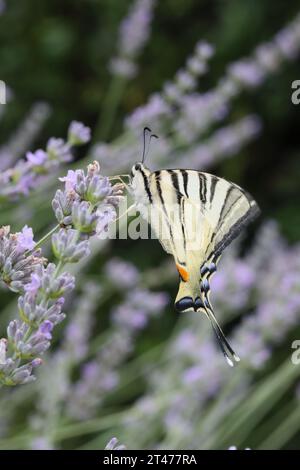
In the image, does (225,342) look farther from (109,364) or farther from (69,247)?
(109,364)

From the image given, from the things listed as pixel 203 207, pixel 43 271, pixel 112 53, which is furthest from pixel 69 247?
pixel 112 53

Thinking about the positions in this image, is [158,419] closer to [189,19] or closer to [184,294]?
[184,294]

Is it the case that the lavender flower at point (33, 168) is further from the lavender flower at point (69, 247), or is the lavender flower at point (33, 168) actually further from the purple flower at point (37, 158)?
the lavender flower at point (69, 247)

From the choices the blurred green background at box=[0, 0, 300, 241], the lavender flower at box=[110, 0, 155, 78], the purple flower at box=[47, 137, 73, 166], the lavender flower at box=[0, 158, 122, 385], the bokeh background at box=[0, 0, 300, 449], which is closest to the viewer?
the lavender flower at box=[0, 158, 122, 385]

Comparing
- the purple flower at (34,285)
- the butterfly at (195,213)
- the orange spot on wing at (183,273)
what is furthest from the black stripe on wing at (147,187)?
the purple flower at (34,285)

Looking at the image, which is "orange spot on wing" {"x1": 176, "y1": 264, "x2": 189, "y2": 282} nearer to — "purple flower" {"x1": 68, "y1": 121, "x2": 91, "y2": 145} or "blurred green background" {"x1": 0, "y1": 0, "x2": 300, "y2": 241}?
"purple flower" {"x1": 68, "y1": 121, "x2": 91, "y2": 145}

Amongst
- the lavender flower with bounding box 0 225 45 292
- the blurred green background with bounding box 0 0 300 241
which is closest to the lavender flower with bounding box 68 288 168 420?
the lavender flower with bounding box 0 225 45 292

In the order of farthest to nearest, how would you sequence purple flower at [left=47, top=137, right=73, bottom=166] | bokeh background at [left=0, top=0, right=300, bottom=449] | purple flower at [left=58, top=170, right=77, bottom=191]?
bokeh background at [left=0, top=0, right=300, bottom=449] → purple flower at [left=47, top=137, right=73, bottom=166] → purple flower at [left=58, top=170, right=77, bottom=191]
